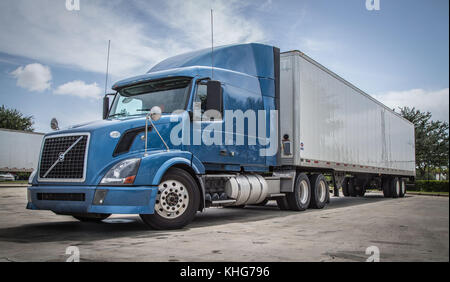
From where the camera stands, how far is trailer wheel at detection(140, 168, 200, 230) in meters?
6.81

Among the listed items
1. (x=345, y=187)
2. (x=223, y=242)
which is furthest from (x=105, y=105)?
(x=345, y=187)

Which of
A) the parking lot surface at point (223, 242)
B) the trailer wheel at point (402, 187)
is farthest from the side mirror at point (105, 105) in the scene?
the trailer wheel at point (402, 187)

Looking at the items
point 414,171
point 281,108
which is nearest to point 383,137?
point 414,171

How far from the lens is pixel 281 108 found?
1122cm

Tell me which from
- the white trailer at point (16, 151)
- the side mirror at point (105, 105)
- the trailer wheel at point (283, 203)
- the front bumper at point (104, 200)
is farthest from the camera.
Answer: the white trailer at point (16, 151)

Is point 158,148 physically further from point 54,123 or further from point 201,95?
point 54,123

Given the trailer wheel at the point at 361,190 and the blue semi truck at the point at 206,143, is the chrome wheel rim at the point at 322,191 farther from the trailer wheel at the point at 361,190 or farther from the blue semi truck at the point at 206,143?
the trailer wheel at the point at 361,190

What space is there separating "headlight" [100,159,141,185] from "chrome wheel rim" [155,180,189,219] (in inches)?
23.6

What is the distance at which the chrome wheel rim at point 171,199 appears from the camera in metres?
6.85

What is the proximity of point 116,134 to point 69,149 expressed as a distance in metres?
0.82

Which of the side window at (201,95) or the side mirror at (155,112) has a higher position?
the side window at (201,95)

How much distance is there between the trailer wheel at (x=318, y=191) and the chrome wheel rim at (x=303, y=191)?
12.4 inches

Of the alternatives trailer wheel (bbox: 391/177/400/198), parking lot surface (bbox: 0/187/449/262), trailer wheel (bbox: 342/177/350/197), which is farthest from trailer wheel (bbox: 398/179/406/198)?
parking lot surface (bbox: 0/187/449/262)

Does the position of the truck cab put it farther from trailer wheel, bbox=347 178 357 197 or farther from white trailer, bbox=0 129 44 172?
white trailer, bbox=0 129 44 172
